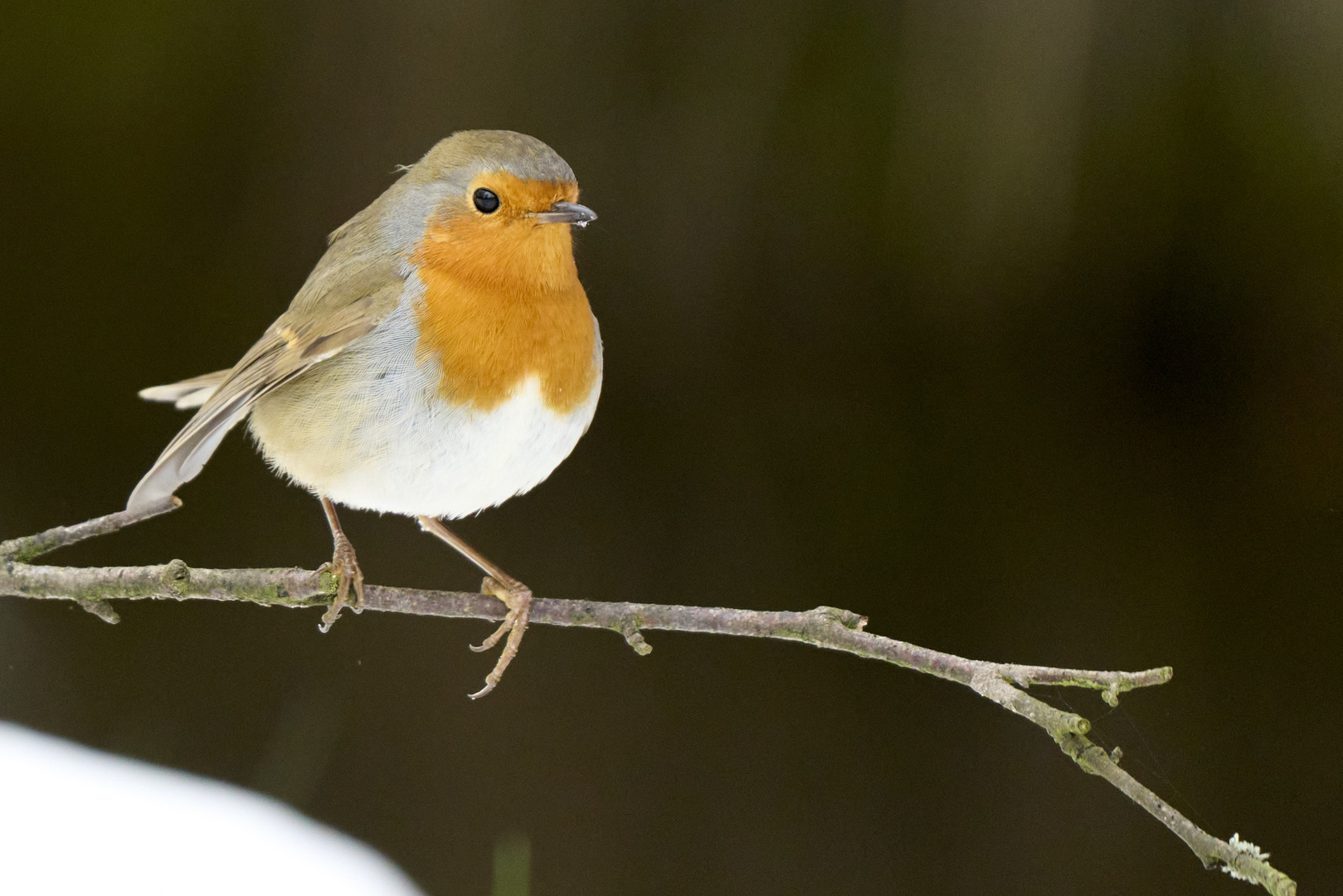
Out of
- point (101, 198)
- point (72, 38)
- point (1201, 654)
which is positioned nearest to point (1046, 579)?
point (1201, 654)

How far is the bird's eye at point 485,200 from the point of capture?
1.55 meters

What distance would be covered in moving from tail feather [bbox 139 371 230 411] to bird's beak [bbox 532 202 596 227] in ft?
2.60

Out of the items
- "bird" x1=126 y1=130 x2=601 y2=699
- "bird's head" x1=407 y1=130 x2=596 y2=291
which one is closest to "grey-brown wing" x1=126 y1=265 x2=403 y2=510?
"bird" x1=126 y1=130 x2=601 y2=699

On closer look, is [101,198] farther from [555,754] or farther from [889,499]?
[889,499]

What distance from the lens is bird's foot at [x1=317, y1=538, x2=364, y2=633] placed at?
5.24 feet

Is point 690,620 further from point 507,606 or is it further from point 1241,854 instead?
point 1241,854

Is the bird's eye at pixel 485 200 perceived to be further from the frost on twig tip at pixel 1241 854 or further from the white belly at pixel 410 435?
the frost on twig tip at pixel 1241 854

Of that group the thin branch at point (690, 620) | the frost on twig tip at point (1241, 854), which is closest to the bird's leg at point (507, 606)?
the thin branch at point (690, 620)

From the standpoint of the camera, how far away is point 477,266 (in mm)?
1605

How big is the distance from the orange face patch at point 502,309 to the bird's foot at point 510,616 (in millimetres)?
299

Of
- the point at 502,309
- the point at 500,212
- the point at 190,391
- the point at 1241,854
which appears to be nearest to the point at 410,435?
the point at 502,309

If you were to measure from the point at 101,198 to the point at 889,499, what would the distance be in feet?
6.13

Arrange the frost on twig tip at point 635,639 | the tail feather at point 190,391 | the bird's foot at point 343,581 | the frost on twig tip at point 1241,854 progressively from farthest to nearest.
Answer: the tail feather at point 190,391 → the bird's foot at point 343,581 → the frost on twig tip at point 635,639 → the frost on twig tip at point 1241,854

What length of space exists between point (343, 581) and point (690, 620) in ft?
1.93
